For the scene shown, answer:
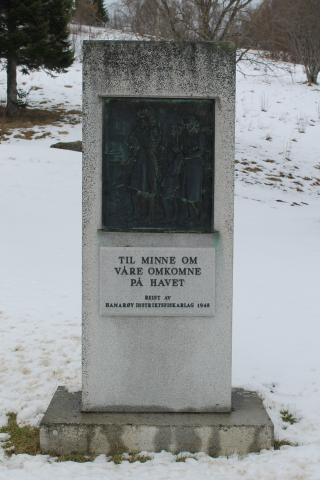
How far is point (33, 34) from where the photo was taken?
18.9 m

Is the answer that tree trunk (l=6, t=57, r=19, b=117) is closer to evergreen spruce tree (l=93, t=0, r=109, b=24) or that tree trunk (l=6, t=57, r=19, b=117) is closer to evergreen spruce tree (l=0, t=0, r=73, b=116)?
evergreen spruce tree (l=0, t=0, r=73, b=116)

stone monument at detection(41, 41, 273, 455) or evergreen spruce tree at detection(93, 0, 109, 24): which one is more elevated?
evergreen spruce tree at detection(93, 0, 109, 24)

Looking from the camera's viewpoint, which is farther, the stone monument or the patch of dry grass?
the patch of dry grass

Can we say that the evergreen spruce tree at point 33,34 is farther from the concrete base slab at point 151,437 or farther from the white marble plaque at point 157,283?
the concrete base slab at point 151,437

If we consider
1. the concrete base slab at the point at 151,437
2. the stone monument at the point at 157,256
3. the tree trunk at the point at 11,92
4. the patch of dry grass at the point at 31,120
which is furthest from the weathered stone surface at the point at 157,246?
the tree trunk at the point at 11,92

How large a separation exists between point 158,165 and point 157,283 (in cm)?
77

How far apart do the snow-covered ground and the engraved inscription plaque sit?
1.50 m

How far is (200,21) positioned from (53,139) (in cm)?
513

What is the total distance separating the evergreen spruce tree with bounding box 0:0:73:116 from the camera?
18.8 meters

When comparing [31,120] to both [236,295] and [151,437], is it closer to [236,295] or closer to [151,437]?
[236,295]

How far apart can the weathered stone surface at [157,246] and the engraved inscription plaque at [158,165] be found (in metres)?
0.05

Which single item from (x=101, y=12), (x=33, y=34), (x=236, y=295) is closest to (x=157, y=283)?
(x=236, y=295)

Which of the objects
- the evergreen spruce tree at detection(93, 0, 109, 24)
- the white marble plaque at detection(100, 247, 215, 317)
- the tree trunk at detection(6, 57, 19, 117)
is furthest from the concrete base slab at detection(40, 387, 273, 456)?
the evergreen spruce tree at detection(93, 0, 109, 24)

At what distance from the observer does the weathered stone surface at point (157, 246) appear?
3.96 metres
